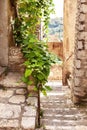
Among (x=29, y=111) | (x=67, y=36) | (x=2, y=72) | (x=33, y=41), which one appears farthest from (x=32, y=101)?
(x=67, y=36)

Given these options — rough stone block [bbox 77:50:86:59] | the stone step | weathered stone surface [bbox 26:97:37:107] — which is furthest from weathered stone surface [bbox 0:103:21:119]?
A: rough stone block [bbox 77:50:86:59]

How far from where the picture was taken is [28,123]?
141 inches

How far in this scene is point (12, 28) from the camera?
6652 mm

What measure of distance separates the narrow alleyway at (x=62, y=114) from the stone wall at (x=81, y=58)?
301 millimetres

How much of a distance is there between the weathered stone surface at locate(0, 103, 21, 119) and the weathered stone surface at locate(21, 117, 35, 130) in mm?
188

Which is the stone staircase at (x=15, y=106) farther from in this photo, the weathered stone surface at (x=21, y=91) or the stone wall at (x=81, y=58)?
the stone wall at (x=81, y=58)

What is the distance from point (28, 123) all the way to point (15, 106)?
648 millimetres

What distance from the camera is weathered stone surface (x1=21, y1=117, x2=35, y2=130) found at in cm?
349

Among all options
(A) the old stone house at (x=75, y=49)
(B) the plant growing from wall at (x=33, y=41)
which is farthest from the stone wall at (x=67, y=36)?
(A) the old stone house at (x=75, y=49)

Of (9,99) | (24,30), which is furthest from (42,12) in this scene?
(9,99)

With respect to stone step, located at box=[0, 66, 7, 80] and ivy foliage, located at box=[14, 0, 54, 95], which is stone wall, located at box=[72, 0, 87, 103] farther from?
stone step, located at box=[0, 66, 7, 80]

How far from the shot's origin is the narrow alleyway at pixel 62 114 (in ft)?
13.6

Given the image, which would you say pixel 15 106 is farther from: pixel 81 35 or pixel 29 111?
pixel 81 35

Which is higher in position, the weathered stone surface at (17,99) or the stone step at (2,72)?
the stone step at (2,72)
